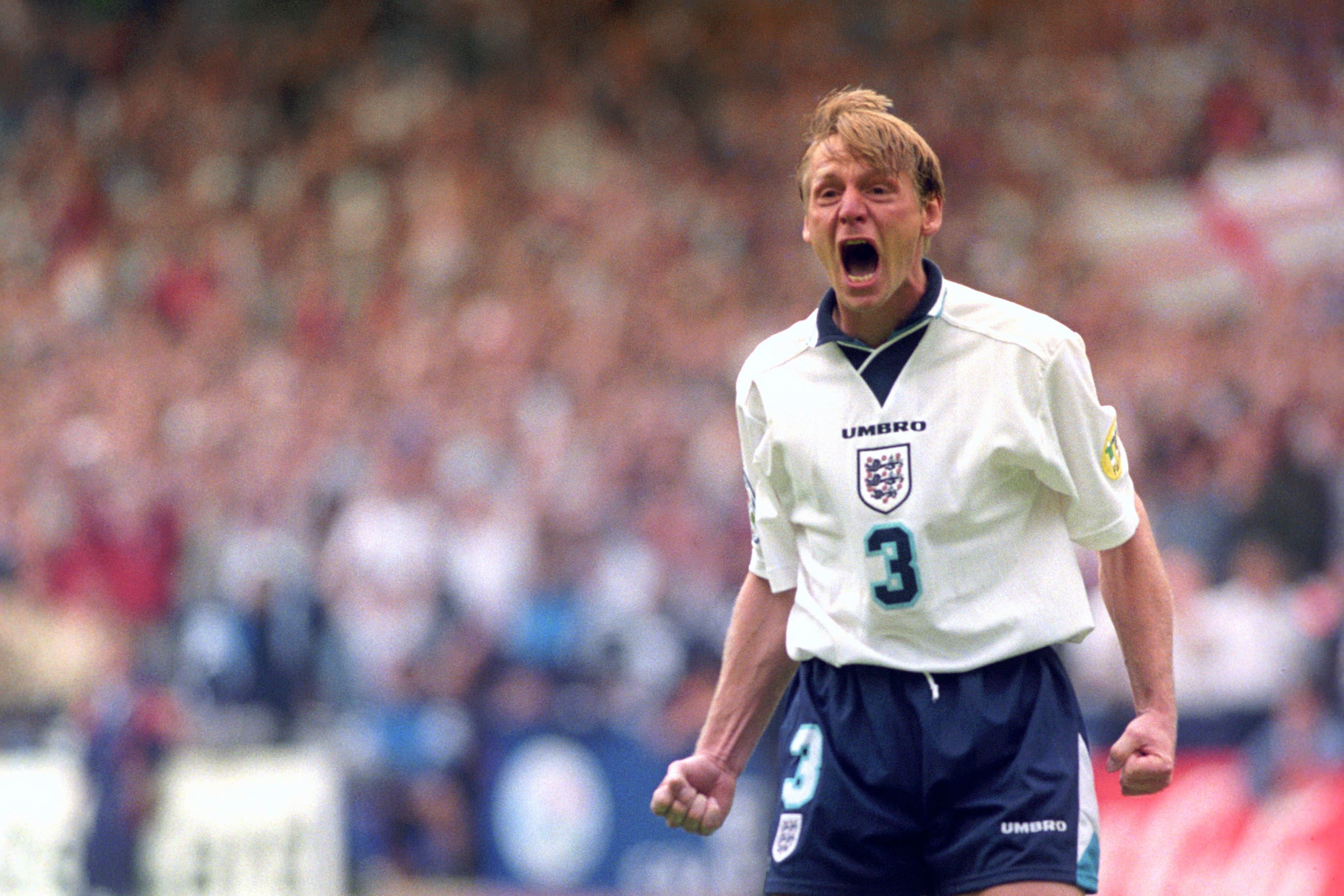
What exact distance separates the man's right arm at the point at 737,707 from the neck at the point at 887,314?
1.94 ft

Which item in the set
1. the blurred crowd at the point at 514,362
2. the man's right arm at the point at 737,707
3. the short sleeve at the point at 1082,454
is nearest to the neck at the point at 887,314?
the short sleeve at the point at 1082,454

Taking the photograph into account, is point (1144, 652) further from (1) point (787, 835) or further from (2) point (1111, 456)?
(1) point (787, 835)

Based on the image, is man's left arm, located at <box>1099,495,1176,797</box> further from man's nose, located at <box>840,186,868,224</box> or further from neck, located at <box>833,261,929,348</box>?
man's nose, located at <box>840,186,868,224</box>

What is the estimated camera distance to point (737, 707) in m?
4.19

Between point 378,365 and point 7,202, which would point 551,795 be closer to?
point 378,365

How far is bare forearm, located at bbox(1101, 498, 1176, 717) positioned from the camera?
384cm

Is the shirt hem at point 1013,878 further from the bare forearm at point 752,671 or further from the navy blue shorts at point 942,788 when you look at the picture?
the bare forearm at point 752,671

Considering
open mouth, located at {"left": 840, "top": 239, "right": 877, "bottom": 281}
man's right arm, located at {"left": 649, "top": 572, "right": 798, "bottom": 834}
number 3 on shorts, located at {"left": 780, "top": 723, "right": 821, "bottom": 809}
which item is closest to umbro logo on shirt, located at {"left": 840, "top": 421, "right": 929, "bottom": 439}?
open mouth, located at {"left": 840, "top": 239, "right": 877, "bottom": 281}

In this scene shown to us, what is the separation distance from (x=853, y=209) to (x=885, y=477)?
548mm

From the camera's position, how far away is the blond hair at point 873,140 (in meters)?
3.86

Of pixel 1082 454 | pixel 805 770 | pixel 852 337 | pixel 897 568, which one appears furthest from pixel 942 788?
pixel 852 337

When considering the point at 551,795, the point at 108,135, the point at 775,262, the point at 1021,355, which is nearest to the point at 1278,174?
the point at 775,262

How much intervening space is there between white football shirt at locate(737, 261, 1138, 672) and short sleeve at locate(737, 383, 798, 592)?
0.25 ft

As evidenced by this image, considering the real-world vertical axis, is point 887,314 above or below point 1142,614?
above
